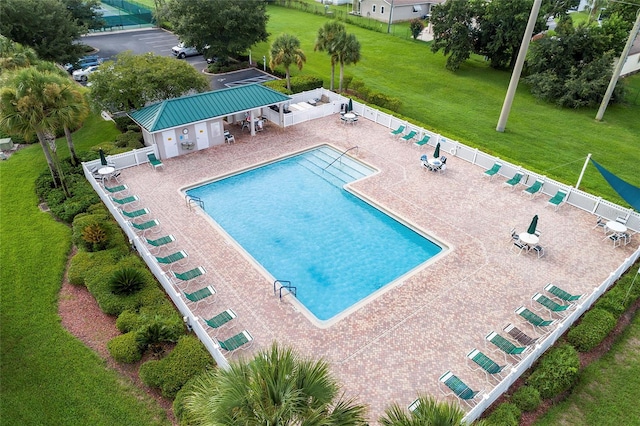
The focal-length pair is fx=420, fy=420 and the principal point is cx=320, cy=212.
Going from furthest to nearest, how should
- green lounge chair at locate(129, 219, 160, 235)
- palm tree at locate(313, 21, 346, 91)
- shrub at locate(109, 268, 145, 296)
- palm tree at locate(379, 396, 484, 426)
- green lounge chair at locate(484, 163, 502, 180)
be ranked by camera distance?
palm tree at locate(313, 21, 346, 91) → green lounge chair at locate(484, 163, 502, 180) → green lounge chair at locate(129, 219, 160, 235) → shrub at locate(109, 268, 145, 296) → palm tree at locate(379, 396, 484, 426)

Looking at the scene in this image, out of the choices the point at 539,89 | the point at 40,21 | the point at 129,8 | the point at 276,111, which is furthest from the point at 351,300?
the point at 129,8

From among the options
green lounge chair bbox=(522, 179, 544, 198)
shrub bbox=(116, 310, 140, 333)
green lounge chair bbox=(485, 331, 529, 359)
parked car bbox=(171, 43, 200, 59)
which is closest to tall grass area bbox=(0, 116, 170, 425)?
shrub bbox=(116, 310, 140, 333)

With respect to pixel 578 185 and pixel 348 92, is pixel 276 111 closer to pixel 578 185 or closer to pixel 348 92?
pixel 348 92

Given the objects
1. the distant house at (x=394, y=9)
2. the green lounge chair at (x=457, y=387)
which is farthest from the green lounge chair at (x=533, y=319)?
the distant house at (x=394, y=9)

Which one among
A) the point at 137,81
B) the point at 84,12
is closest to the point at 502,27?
the point at 137,81

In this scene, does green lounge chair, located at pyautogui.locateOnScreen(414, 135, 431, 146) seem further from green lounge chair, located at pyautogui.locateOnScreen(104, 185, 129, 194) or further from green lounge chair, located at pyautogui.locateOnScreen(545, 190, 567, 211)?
green lounge chair, located at pyautogui.locateOnScreen(104, 185, 129, 194)
